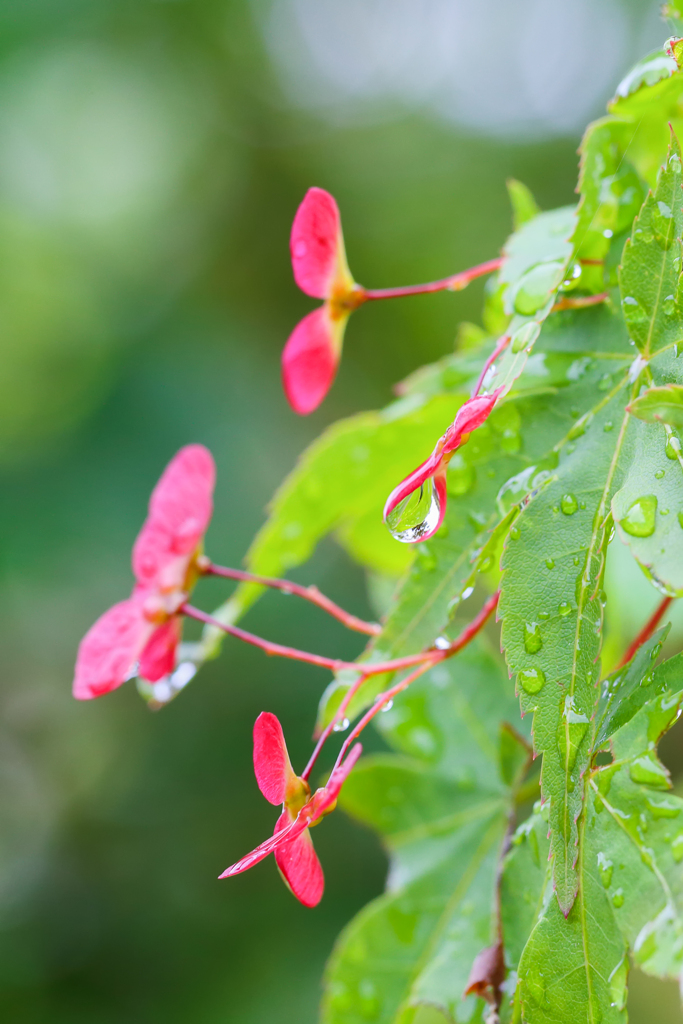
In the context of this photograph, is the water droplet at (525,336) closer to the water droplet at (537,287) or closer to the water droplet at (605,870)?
the water droplet at (537,287)

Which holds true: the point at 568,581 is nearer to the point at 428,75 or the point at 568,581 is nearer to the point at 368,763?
the point at 368,763

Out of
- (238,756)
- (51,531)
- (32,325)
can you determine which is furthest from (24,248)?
(238,756)

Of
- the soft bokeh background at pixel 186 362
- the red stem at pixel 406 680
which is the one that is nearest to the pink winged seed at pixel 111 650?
the red stem at pixel 406 680

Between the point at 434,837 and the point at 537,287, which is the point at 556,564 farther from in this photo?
the point at 434,837

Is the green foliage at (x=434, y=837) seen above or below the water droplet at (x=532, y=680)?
below

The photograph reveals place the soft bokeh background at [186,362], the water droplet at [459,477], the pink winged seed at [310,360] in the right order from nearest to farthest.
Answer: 1. the water droplet at [459,477]
2. the pink winged seed at [310,360]
3. the soft bokeh background at [186,362]

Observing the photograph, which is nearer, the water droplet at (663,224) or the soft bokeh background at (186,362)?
the water droplet at (663,224)

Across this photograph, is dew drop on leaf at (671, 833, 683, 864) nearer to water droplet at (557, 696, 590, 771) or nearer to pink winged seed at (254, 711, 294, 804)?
water droplet at (557, 696, 590, 771)
